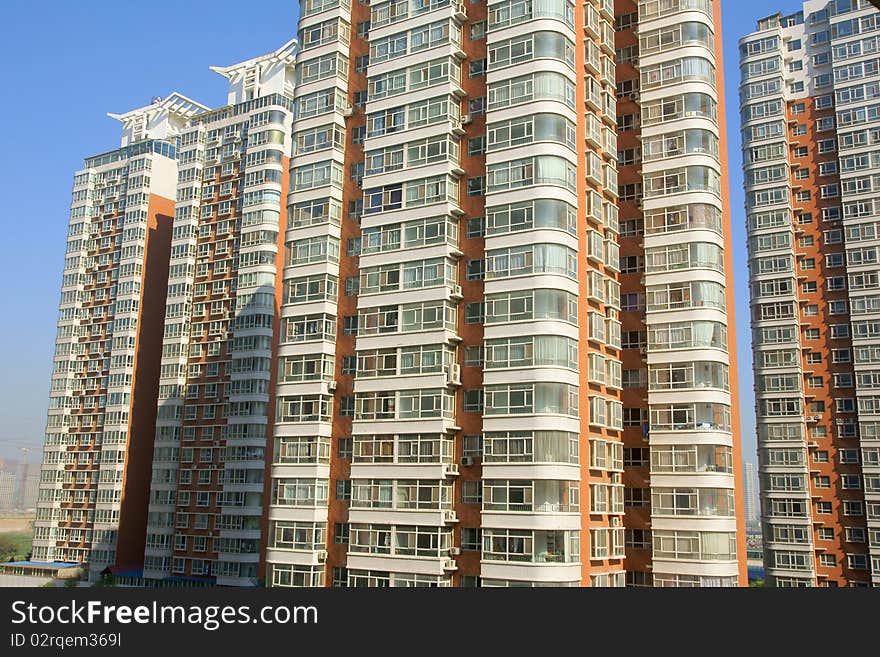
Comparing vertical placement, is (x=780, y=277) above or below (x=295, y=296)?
above

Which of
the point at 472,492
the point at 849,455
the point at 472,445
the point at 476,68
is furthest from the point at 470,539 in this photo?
the point at 849,455

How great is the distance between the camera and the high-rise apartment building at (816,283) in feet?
216

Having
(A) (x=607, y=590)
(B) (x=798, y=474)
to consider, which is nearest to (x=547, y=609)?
(A) (x=607, y=590)

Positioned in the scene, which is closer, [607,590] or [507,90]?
[607,590]

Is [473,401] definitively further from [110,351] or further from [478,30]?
[110,351]

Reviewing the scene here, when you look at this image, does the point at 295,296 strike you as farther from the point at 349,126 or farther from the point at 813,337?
the point at 813,337

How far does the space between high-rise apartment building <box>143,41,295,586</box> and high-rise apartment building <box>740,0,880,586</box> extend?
4123cm

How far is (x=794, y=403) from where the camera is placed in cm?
6919

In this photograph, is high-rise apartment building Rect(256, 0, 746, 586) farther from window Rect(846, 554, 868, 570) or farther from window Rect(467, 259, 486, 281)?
window Rect(846, 554, 868, 570)

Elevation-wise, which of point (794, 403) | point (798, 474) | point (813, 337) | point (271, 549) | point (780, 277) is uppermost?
point (780, 277)

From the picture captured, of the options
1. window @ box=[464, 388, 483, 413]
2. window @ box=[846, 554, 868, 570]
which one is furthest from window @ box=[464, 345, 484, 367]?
window @ box=[846, 554, 868, 570]

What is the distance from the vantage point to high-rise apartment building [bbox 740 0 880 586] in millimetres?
65750

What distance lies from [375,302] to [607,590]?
29.5 meters

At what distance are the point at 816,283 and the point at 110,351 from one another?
217 feet
